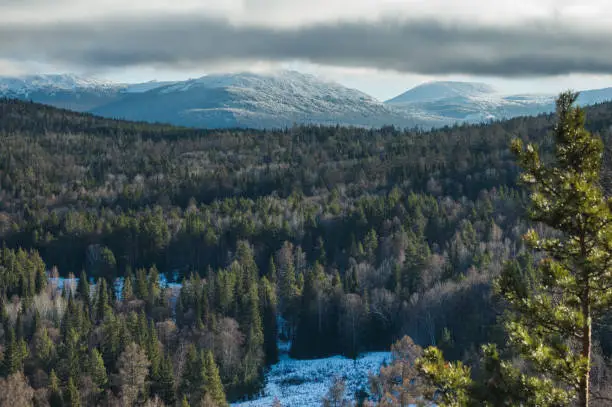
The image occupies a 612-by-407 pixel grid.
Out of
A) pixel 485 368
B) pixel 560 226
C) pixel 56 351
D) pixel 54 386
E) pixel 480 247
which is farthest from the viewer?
pixel 480 247

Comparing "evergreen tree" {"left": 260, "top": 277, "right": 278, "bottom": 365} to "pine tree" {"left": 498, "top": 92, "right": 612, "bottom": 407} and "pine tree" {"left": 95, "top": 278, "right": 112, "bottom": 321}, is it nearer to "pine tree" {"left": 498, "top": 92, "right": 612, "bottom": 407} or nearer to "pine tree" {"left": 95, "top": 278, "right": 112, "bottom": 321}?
"pine tree" {"left": 95, "top": 278, "right": 112, "bottom": 321}

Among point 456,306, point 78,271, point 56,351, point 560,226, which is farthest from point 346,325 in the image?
point 560,226

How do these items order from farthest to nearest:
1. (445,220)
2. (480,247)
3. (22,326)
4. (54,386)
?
(445,220) < (480,247) < (22,326) < (54,386)

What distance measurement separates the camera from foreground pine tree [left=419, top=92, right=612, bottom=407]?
13.6m

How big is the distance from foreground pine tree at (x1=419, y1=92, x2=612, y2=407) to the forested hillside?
1341 millimetres

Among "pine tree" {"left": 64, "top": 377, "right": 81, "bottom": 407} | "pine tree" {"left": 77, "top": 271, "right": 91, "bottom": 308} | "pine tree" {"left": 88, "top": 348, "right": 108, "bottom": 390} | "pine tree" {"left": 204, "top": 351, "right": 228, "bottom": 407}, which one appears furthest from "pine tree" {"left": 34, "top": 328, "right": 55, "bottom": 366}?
"pine tree" {"left": 77, "top": 271, "right": 91, "bottom": 308}

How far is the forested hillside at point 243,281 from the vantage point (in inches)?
3105

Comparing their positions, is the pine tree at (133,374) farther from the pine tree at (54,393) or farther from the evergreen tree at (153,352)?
the pine tree at (54,393)

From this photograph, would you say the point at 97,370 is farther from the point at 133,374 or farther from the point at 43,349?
the point at 43,349

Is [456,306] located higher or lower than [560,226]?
lower

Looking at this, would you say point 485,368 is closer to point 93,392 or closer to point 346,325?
point 93,392

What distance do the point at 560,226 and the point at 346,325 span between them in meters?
97.3

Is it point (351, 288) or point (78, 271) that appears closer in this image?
point (351, 288)

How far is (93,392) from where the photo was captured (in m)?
73.6
